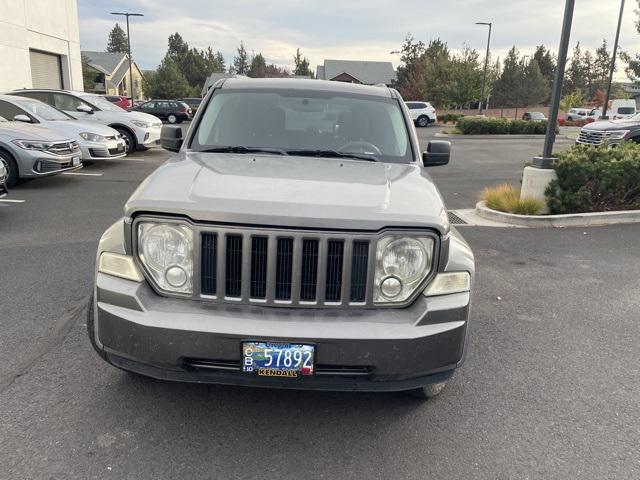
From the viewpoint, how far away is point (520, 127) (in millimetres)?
26266

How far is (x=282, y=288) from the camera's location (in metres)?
2.58

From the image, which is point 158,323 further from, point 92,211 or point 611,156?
point 611,156

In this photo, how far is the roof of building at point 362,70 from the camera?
6788cm

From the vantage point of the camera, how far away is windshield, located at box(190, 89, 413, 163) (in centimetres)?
388

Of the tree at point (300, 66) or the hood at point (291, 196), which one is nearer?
the hood at point (291, 196)

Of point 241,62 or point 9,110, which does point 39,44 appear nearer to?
point 9,110

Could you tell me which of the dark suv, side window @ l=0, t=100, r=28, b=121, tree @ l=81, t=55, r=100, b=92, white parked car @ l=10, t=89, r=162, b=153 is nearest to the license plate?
side window @ l=0, t=100, r=28, b=121

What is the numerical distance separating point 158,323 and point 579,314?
3.71 meters

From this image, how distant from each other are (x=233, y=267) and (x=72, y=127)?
10.5 m

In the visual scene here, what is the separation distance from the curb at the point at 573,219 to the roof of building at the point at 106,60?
2724 inches

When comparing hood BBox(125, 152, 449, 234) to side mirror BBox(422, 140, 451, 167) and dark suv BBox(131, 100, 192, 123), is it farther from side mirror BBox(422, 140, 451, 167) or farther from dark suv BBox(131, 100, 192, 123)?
dark suv BBox(131, 100, 192, 123)

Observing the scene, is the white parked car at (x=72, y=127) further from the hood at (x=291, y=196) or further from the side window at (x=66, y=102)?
the hood at (x=291, y=196)

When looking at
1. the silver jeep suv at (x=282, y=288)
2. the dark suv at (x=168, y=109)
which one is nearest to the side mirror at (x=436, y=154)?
the silver jeep suv at (x=282, y=288)

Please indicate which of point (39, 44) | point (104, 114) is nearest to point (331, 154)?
point (104, 114)
